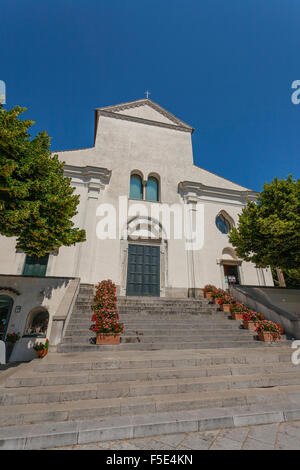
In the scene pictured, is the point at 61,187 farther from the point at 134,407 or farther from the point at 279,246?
the point at 279,246

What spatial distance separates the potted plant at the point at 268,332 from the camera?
775 cm

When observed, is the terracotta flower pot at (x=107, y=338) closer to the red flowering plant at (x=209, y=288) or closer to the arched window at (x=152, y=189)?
the red flowering plant at (x=209, y=288)

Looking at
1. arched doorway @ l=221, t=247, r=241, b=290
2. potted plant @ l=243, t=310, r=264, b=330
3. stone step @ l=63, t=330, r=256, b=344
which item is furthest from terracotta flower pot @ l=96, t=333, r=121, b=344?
arched doorway @ l=221, t=247, r=241, b=290

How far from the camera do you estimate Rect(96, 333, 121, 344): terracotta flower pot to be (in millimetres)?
6473

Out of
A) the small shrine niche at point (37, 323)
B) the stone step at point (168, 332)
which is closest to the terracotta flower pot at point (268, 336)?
the stone step at point (168, 332)

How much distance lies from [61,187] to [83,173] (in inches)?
272

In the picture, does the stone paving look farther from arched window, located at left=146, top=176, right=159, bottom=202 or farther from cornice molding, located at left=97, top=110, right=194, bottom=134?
cornice molding, located at left=97, top=110, right=194, bottom=134

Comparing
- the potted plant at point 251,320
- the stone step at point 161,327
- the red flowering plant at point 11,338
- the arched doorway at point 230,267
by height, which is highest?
the arched doorway at point 230,267

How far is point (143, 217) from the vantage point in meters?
14.2

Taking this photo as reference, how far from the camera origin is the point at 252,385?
483 cm

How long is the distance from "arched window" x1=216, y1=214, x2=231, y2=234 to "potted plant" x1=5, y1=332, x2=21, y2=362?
1384cm

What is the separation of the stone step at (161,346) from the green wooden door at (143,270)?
5915 millimetres

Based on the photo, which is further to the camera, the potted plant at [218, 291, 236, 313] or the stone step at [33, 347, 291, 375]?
the potted plant at [218, 291, 236, 313]

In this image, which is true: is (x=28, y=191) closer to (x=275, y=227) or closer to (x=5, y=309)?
(x=5, y=309)
